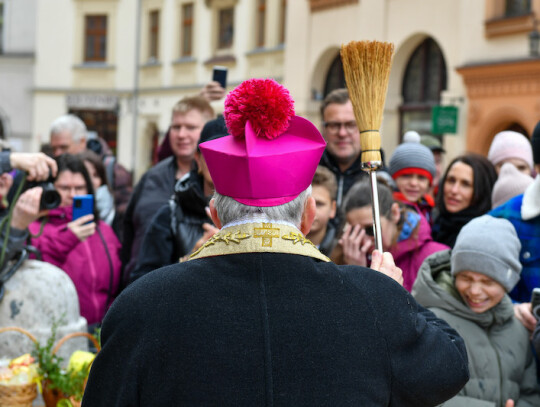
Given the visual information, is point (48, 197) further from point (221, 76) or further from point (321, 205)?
point (221, 76)

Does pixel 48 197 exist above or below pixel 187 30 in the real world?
below

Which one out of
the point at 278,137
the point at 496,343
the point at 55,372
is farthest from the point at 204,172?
the point at 278,137

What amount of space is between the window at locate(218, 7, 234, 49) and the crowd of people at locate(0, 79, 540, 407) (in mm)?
19995

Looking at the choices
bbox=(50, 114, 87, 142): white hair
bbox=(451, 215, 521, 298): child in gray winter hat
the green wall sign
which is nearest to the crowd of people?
bbox=(451, 215, 521, 298): child in gray winter hat

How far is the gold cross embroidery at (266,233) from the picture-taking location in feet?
6.87

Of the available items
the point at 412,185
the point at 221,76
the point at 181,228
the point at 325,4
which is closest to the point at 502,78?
the point at 325,4

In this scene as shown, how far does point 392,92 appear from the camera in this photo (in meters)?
18.8

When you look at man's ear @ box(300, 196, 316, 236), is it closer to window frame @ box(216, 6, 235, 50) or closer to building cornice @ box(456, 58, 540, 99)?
building cornice @ box(456, 58, 540, 99)

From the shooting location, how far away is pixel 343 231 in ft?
13.8

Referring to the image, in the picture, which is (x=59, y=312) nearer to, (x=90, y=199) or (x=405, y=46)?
(x=90, y=199)

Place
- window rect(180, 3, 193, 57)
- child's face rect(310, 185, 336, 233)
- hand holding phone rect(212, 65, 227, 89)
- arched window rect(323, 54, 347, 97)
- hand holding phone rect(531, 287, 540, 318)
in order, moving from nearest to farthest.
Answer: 1. hand holding phone rect(531, 287, 540, 318)
2. child's face rect(310, 185, 336, 233)
3. hand holding phone rect(212, 65, 227, 89)
4. arched window rect(323, 54, 347, 97)
5. window rect(180, 3, 193, 57)

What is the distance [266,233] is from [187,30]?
26.6 metres

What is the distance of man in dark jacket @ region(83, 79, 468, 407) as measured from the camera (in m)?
2.02

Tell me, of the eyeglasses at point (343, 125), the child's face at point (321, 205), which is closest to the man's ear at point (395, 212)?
the child's face at point (321, 205)
